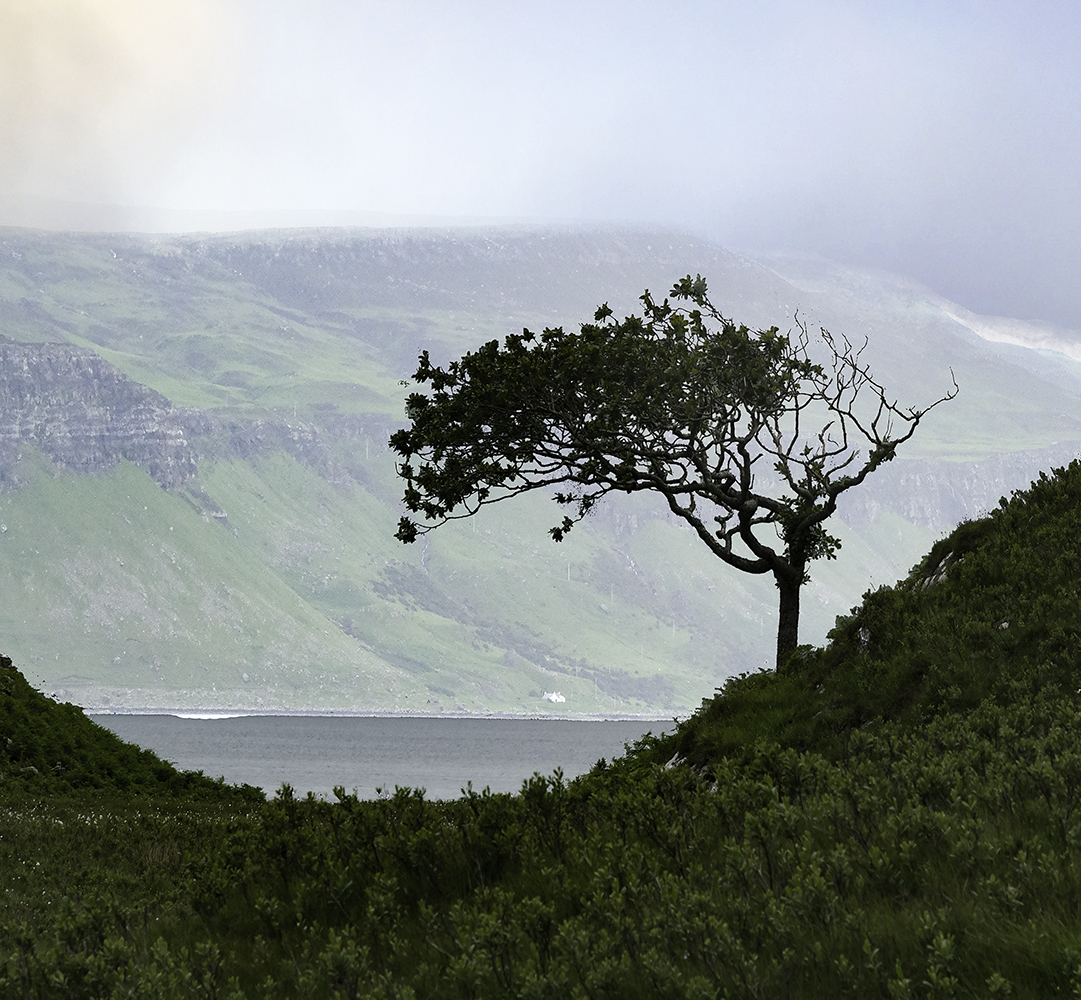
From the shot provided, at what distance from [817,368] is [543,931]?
76.0ft

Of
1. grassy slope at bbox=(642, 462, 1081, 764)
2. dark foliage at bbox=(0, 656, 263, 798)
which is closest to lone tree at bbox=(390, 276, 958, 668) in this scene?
grassy slope at bbox=(642, 462, 1081, 764)

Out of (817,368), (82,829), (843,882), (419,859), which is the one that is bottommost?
(82,829)

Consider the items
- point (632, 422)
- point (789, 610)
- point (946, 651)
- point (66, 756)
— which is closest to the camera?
point (946, 651)

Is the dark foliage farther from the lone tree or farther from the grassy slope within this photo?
the grassy slope

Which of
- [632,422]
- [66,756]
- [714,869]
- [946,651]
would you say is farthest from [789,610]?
[66,756]

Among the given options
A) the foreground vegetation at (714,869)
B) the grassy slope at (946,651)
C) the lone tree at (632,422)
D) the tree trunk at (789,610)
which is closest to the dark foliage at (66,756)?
the foreground vegetation at (714,869)

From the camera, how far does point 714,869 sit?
7781mm

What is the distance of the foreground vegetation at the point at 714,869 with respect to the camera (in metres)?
6.01

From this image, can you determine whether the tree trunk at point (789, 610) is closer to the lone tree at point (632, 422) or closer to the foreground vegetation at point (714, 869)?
the lone tree at point (632, 422)

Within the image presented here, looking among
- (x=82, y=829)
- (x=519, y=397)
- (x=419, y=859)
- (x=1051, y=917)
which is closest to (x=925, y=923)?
(x=1051, y=917)

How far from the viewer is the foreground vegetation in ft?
19.7

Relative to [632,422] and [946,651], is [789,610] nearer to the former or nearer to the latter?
[632,422]

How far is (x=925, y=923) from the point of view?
5.93 meters

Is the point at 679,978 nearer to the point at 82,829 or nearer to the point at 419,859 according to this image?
the point at 419,859
